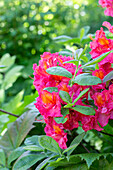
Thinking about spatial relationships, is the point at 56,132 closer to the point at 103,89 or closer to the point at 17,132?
the point at 103,89

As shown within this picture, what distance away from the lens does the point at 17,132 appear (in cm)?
96

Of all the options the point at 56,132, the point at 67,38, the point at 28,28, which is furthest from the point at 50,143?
the point at 28,28

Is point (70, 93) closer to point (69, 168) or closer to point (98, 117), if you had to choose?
point (98, 117)

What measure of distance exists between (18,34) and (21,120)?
5.91ft

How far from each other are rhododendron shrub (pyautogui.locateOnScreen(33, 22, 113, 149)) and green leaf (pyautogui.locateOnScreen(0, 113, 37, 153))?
206 millimetres

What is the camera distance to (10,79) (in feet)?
5.37

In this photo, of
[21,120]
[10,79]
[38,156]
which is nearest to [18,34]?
[10,79]

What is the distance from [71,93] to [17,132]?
0.39 meters

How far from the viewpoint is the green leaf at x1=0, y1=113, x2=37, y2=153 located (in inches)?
35.6

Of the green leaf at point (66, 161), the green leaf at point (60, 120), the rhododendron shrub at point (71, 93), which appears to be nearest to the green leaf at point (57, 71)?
the rhododendron shrub at point (71, 93)

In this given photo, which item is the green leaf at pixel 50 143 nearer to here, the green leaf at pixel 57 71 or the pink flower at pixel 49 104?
the pink flower at pixel 49 104

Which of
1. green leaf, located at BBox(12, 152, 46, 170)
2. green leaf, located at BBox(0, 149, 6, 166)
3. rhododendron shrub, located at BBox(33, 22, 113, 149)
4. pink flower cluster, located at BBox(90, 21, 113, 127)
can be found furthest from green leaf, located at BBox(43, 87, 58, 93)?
green leaf, located at BBox(0, 149, 6, 166)

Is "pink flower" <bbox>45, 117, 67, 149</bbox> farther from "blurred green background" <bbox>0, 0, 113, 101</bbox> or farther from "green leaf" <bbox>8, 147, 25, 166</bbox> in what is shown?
"blurred green background" <bbox>0, 0, 113, 101</bbox>

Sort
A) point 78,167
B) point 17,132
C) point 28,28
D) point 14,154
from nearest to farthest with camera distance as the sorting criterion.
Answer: point 78,167 < point 14,154 < point 17,132 < point 28,28
